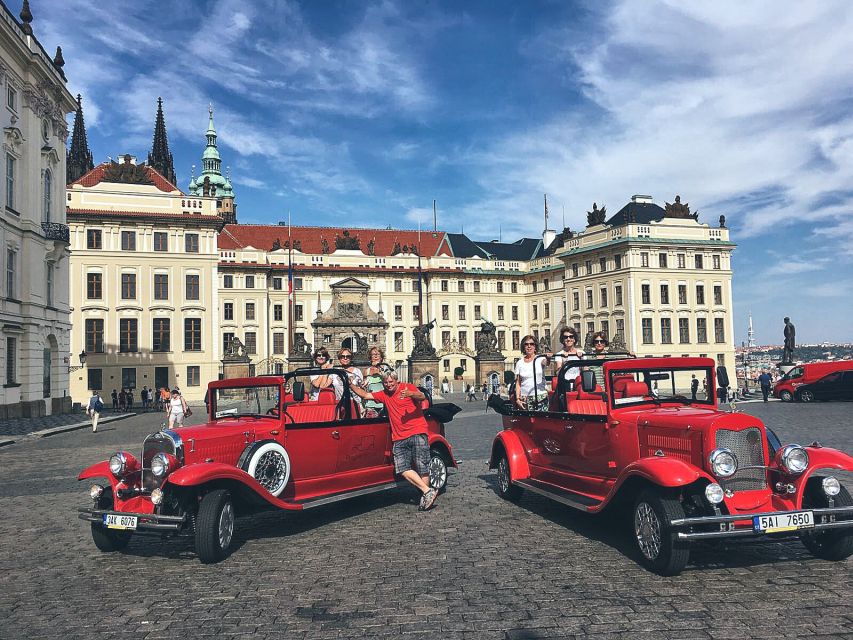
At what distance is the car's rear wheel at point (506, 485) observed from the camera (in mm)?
9648

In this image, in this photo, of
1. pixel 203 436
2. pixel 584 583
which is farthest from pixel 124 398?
pixel 584 583

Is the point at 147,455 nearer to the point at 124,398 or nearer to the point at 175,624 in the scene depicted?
the point at 175,624

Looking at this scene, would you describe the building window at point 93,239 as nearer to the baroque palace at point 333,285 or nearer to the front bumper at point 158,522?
the baroque palace at point 333,285

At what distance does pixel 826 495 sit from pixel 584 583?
94.1 inches

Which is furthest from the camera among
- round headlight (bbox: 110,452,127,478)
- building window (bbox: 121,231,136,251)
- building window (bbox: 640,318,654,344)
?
building window (bbox: 640,318,654,344)

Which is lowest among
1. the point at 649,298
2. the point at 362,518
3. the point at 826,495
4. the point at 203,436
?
the point at 362,518

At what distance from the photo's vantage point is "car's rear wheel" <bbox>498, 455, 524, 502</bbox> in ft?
31.7

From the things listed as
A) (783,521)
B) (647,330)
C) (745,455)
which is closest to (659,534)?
(783,521)

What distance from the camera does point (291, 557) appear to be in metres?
7.11

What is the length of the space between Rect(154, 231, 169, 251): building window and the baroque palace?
0.11 metres

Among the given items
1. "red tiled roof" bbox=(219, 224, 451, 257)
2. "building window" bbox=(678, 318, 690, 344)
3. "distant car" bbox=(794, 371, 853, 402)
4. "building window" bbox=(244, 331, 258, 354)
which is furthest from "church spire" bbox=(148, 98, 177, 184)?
"distant car" bbox=(794, 371, 853, 402)

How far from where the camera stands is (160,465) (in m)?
7.06

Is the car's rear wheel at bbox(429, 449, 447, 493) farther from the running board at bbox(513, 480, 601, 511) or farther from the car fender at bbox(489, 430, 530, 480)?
the running board at bbox(513, 480, 601, 511)

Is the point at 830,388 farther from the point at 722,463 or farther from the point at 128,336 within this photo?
the point at 128,336
